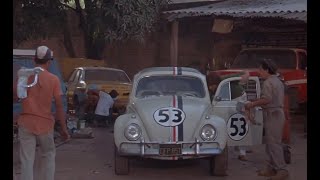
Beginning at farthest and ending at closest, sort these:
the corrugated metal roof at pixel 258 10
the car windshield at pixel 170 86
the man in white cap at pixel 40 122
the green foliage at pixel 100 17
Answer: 1. the green foliage at pixel 100 17
2. the corrugated metal roof at pixel 258 10
3. the car windshield at pixel 170 86
4. the man in white cap at pixel 40 122

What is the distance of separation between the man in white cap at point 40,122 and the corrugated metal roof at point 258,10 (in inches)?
327

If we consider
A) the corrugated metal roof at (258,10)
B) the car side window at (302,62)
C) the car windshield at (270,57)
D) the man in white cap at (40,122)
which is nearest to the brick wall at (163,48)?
the corrugated metal roof at (258,10)

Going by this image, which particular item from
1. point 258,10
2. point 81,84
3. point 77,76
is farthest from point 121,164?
point 258,10

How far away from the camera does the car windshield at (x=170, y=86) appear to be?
9.71m

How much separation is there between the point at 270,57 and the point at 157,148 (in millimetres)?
7713

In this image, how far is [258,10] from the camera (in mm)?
15102

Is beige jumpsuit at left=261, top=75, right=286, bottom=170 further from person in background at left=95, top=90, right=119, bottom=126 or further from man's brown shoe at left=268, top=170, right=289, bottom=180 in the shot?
person in background at left=95, top=90, right=119, bottom=126

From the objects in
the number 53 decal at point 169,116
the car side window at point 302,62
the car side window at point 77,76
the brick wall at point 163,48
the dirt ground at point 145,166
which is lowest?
the dirt ground at point 145,166

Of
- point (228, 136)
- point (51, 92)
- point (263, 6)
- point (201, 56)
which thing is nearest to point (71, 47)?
point (201, 56)

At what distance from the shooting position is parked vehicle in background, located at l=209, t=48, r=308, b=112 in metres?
14.7

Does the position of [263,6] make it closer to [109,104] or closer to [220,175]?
[109,104]

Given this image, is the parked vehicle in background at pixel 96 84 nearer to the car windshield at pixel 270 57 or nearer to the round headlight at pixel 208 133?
the car windshield at pixel 270 57

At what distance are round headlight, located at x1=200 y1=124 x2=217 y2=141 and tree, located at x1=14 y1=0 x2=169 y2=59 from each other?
751 centimetres

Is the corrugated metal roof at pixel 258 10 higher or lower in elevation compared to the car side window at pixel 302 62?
higher
